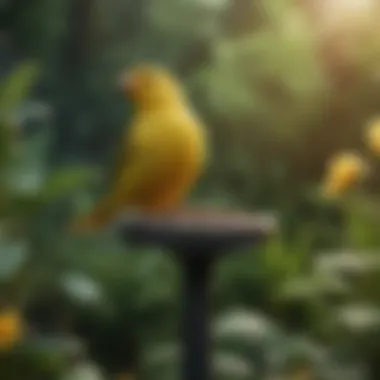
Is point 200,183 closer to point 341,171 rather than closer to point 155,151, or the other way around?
point 155,151

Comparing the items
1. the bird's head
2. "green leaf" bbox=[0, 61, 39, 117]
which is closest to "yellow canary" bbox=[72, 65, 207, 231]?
the bird's head

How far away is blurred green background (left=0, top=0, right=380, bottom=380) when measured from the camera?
1.20 meters

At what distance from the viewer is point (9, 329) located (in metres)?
1.20

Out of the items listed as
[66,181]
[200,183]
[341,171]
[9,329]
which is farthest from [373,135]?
[9,329]

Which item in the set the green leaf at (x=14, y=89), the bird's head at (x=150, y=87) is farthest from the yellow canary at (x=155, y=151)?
the green leaf at (x=14, y=89)

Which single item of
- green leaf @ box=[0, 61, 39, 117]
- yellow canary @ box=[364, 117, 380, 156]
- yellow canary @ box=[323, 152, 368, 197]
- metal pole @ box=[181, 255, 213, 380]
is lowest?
metal pole @ box=[181, 255, 213, 380]

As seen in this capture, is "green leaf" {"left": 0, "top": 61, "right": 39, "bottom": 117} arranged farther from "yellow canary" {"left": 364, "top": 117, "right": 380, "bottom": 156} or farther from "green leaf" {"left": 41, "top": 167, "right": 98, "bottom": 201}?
"yellow canary" {"left": 364, "top": 117, "right": 380, "bottom": 156}

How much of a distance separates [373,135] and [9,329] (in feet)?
1.63

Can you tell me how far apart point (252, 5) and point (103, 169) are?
10.5 inches

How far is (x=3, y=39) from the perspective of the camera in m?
1.21

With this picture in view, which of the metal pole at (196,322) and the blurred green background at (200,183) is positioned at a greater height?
the blurred green background at (200,183)

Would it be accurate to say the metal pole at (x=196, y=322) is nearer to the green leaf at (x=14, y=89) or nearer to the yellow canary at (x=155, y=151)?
the yellow canary at (x=155, y=151)

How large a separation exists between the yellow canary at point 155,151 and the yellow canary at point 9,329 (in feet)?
0.42

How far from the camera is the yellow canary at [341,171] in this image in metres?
1.23
